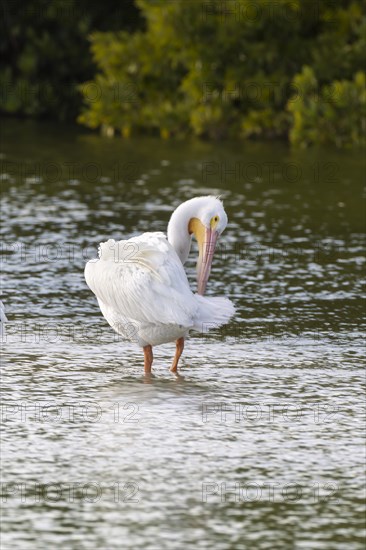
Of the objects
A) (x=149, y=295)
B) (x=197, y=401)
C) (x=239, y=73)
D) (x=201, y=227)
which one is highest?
(x=239, y=73)

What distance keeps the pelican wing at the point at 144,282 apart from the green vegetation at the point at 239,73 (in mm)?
13682

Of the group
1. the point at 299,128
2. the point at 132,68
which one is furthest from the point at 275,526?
the point at 132,68

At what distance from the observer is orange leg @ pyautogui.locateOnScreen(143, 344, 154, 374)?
8078 millimetres

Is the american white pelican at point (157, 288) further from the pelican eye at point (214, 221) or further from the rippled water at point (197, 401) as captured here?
the rippled water at point (197, 401)

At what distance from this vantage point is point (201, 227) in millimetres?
8344

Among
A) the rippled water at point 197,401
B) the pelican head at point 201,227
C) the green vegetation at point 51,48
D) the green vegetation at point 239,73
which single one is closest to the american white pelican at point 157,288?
the pelican head at point 201,227

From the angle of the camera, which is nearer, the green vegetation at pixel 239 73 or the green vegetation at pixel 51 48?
the green vegetation at pixel 239 73

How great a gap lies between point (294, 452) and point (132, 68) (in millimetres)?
18399

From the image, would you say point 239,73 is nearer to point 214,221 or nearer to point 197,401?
point 214,221

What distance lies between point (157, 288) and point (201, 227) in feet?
2.58

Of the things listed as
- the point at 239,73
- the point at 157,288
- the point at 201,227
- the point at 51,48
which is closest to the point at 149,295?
the point at 157,288

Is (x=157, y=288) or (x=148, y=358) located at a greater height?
(x=157, y=288)

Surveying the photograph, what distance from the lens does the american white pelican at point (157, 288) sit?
25.0 ft

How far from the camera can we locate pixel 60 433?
6.95m
